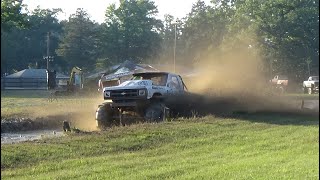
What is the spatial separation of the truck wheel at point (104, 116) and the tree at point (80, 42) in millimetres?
62387

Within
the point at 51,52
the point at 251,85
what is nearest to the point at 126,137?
the point at 251,85

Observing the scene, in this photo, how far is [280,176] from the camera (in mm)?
8500

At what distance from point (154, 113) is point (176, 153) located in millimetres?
8214

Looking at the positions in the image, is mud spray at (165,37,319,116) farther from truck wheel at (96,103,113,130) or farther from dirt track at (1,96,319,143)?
truck wheel at (96,103,113,130)

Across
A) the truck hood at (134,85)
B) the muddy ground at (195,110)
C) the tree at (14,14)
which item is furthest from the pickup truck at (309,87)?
the tree at (14,14)

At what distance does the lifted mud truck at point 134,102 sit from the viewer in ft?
67.6

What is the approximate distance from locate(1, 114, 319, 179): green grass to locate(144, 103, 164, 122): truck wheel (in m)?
2.11

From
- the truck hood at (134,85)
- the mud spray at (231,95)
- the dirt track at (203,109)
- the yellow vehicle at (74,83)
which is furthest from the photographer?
the yellow vehicle at (74,83)

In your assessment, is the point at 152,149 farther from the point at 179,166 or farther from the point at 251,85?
the point at 251,85

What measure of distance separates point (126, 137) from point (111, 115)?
251 inches

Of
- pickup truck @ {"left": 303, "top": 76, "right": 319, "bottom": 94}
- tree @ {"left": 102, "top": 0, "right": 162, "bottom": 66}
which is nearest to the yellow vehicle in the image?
pickup truck @ {"left": 303, "top": 76, "right": 319, "bottom": 94}

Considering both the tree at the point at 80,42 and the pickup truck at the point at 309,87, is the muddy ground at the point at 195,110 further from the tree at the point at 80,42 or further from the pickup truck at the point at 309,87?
the tree at the point at 80,42

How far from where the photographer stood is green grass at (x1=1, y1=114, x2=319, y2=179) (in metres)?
9.30

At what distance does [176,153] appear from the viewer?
1250cm
